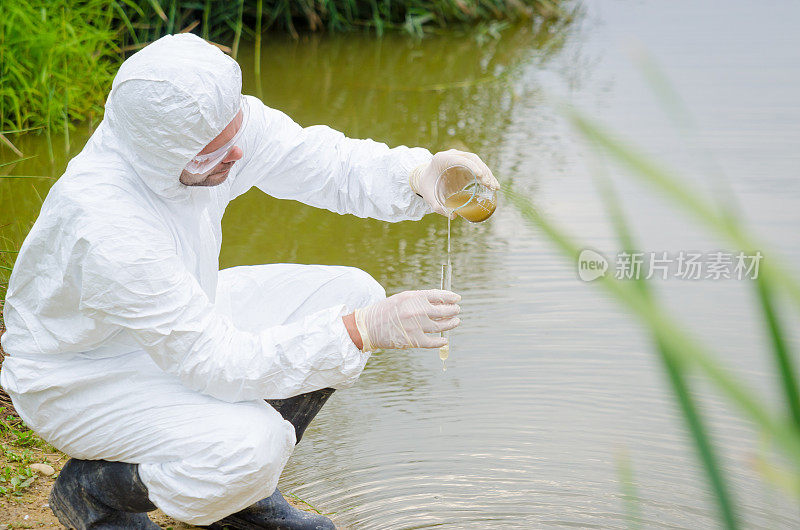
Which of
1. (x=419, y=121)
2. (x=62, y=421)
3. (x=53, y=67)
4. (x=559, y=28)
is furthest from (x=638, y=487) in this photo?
(x=559, y=28)

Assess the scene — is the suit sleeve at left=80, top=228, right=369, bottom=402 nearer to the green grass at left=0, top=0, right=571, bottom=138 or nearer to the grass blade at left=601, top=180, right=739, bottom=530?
the grass blade at left=601, top=180, right=739, bottom=530

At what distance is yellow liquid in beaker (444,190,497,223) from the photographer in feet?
6.72

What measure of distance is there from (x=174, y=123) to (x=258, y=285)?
59 cm

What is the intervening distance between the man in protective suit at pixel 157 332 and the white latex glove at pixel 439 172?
13.8 inches

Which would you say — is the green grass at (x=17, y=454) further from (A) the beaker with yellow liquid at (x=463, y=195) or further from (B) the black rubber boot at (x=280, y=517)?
(A) the beaker with yellow liquid at (x=463, y=195)

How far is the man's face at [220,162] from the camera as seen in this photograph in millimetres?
1733

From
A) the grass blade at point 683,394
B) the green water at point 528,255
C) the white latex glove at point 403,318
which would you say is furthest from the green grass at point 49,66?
the grass blade at point 683,394

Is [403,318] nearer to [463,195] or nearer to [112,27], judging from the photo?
[463,195]

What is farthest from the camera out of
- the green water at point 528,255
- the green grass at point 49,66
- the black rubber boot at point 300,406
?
the green grass at point 49,66

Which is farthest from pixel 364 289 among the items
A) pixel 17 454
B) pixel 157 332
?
pixel 17 454

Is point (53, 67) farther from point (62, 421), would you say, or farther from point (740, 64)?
point (740, 64)

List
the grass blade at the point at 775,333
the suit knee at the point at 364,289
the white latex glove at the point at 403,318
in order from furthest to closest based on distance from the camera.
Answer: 1. the suit knee at the point at 364,289
2. the white latex glove at the point at 403,318
3. the grass blade at the point at 775,333

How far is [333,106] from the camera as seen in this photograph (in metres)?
5.01

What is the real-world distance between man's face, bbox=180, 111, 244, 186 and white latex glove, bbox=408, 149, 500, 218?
427 mm
